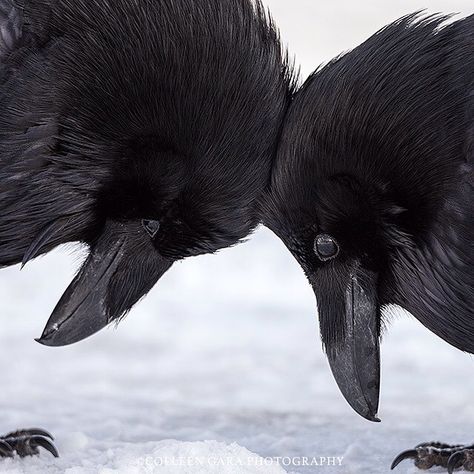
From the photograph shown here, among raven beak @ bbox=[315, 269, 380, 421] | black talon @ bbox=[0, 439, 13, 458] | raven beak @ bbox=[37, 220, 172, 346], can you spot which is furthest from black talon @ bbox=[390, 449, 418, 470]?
black talon @ bbox=[0, 439, 13, 458]

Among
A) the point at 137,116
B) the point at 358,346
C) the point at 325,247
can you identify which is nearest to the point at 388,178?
the point at 325,247

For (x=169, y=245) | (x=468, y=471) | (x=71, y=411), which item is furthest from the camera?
(x=71, y=411)

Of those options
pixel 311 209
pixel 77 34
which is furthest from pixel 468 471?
pixel 77 34

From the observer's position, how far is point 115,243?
3.40 meters

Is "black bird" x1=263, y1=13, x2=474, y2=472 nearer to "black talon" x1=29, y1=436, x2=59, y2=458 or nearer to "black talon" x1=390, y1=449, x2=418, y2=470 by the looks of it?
"black talon" x1=390, y1=449, x2=418, y2=470

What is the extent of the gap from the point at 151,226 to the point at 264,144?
0.36 m

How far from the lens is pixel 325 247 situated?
3.24 m

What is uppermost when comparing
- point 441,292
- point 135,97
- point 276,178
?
point 135,97

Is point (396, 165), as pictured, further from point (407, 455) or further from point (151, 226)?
point (407, 455)

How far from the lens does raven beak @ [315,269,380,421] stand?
3256 mm

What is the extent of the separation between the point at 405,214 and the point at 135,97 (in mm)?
657

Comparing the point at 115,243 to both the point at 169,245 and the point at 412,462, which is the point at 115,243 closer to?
the point at 169,245

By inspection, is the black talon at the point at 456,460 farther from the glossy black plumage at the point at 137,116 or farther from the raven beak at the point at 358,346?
the glossy black plumage at the point at 137,116

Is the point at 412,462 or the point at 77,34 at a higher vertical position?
the point at 77,34
